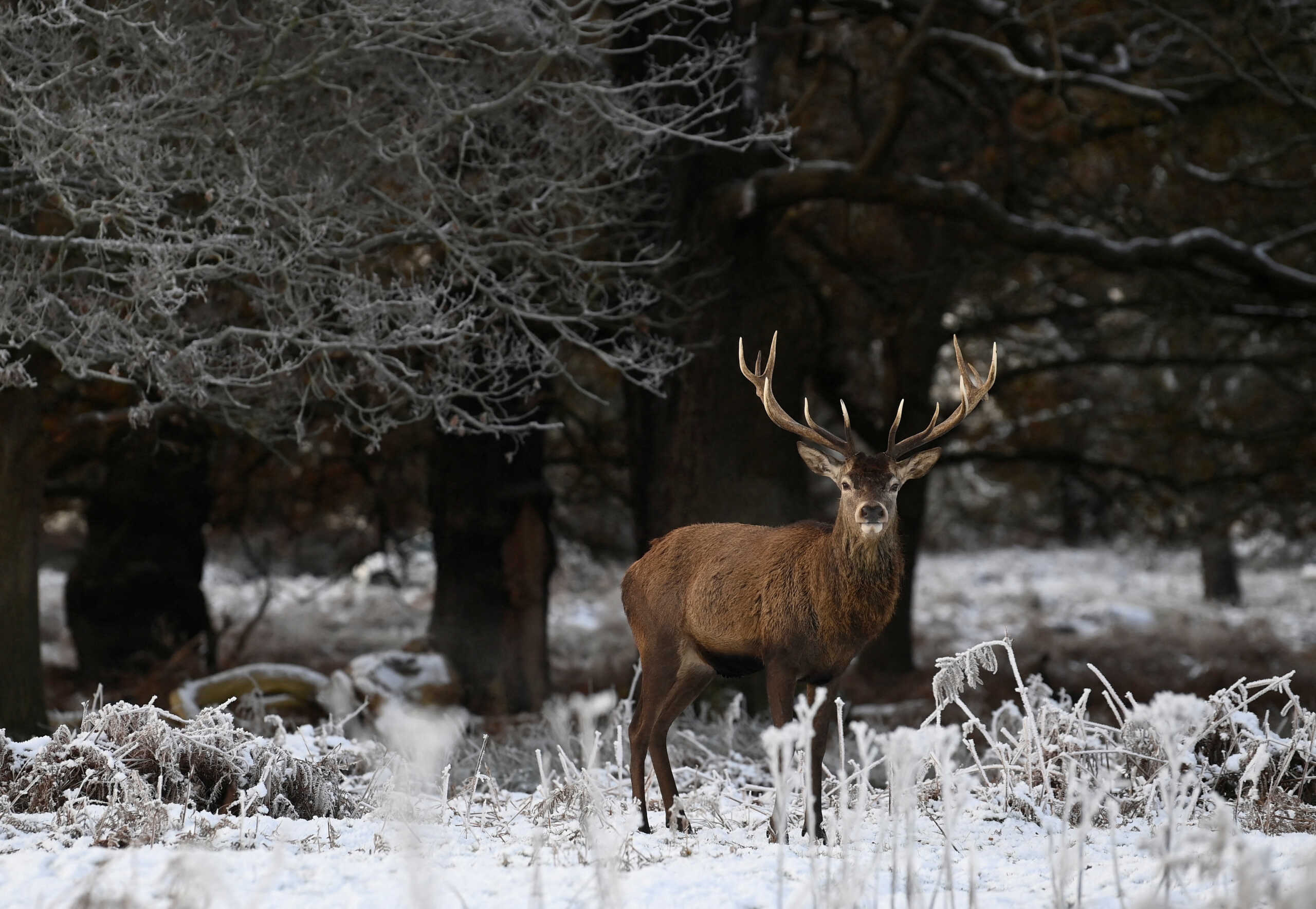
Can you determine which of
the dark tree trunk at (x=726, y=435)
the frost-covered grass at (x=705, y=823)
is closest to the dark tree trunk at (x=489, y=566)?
the dark tree trunk at (x=726, y=435)

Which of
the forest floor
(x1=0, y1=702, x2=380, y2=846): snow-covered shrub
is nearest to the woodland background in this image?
the forest floor

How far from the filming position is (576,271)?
9.30 metres

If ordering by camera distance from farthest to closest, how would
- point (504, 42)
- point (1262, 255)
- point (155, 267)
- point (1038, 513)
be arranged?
1. point (1038, 513)
2. point (1262, 255)
3. point (504, 42)
4. point (155, 267)

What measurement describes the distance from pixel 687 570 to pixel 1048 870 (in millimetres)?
1842

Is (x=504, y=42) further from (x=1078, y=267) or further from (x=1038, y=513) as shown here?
(x=1038, y=513)

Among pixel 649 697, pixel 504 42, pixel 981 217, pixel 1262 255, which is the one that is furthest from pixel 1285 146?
pixel 649 697

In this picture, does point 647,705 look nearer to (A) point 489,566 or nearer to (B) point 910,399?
(A) point 489,566

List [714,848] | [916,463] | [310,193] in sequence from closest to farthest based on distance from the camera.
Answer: [714,848] → [916,463] → [310,193]

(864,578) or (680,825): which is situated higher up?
(864,578)

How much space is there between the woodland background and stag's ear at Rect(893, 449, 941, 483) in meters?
2.97

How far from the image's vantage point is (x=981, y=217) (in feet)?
31.3

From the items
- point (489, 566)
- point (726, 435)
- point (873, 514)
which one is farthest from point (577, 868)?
point (489, 566)

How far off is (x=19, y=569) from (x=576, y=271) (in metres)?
4.13

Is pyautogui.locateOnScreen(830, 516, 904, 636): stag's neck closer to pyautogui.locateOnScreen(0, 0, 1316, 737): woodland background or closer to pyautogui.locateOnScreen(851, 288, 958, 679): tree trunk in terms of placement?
pyautogui.locateOnScreen(0, 0, 1316, 737): woodland background
